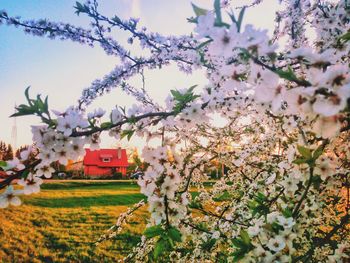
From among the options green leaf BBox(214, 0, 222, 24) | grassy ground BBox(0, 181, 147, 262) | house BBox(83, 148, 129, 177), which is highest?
green leaf BBox(214, 0, 222, 24)

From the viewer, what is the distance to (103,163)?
48.0 meters

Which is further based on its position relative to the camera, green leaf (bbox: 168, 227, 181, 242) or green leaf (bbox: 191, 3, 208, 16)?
green leaf (bbox: 168, 227, 181, 242)

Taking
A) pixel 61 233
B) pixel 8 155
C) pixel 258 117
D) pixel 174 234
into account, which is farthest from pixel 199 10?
pixel 8 155

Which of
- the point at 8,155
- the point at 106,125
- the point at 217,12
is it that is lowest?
the point at 106,125

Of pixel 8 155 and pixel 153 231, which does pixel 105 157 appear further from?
pixel 153 231

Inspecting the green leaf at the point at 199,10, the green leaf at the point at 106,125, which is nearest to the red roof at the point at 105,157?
the green leaf at the point at 106,125

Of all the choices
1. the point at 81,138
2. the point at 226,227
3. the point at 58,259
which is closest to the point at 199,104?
the point at 81,138

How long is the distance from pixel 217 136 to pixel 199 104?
8.02ft

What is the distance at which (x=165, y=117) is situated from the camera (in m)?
1.94

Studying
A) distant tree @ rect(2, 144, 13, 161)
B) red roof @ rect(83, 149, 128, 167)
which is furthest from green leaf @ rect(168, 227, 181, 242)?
red roof @ rect(83, 149, 128, 167)

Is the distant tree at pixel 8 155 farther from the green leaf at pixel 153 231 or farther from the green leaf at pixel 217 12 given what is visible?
the green leaf at pixel 217 12

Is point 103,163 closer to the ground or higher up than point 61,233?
higher up

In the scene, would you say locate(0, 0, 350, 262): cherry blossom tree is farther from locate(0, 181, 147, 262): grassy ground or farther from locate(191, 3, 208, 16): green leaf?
locate(0, 181, 147, 262): grassy ground

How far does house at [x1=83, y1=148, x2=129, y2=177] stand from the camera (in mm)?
46750
